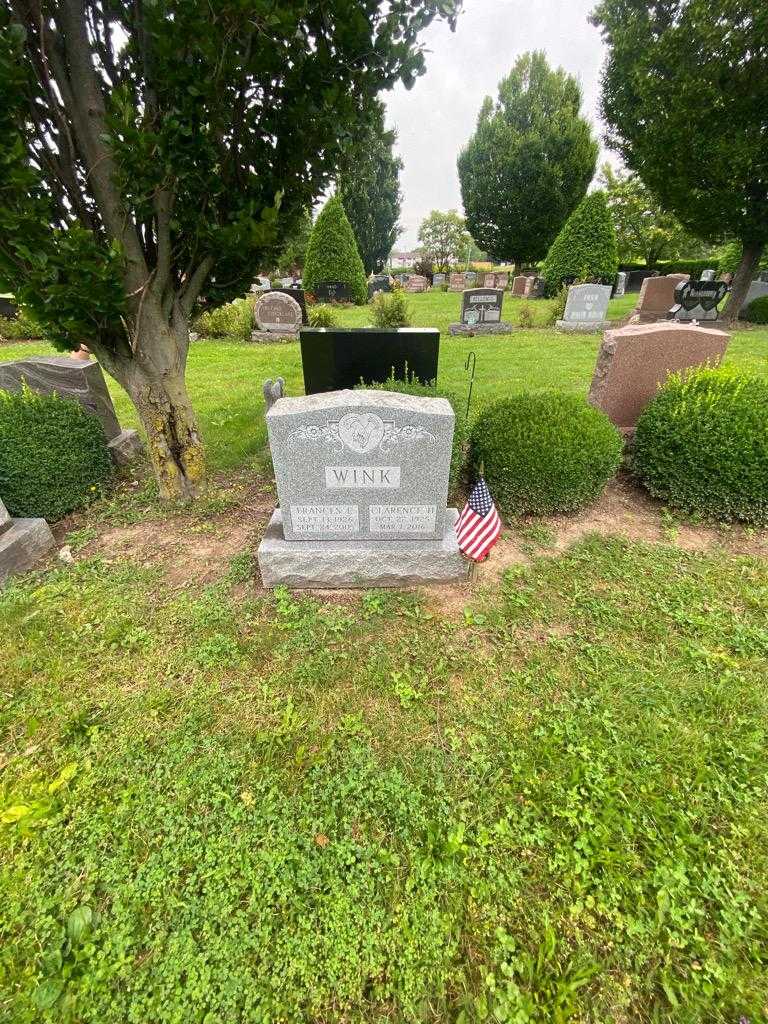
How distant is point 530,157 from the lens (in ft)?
77.9

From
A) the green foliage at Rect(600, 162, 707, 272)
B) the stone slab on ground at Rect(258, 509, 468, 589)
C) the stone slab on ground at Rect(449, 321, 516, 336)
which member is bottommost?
the stone slab on ground at Rect(258, 509, 468, 589)

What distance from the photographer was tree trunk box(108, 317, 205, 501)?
372 cm

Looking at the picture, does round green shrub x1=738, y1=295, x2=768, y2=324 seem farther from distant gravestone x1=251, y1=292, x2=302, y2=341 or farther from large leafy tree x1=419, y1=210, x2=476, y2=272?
large leafy tree x1=419, y1=210, x2=476, y2=272

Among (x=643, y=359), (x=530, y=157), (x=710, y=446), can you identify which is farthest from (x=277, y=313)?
(x=530, y=157)

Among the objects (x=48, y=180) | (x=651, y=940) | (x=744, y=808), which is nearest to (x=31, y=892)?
(x=651, y=940)

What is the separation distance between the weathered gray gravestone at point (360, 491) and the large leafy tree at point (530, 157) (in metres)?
28.7

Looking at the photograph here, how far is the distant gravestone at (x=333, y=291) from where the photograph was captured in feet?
64.4

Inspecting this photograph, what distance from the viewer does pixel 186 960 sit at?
5.26 ft

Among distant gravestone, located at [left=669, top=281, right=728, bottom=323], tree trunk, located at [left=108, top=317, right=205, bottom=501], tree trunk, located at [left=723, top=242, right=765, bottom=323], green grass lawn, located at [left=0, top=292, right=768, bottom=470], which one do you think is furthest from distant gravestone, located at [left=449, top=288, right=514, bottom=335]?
tree trunk, located at [left=108, top=317, right=205, bottom=501]

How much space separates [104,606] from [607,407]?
5413 mm

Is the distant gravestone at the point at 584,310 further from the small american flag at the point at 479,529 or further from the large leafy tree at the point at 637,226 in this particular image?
the large leafy tree at the point at 637,226

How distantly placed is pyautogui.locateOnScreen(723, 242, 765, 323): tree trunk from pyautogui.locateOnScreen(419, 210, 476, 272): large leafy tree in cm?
5389

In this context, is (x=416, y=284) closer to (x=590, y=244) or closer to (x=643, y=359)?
(x=590, y=244)

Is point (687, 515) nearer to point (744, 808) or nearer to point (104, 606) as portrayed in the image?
point (744, 808)
